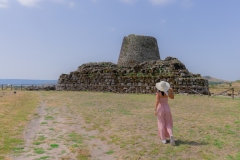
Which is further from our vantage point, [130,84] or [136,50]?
[136,50]

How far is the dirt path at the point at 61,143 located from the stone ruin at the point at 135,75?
14688 mm

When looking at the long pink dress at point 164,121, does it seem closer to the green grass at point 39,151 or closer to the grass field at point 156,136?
the grass field at point 156,136

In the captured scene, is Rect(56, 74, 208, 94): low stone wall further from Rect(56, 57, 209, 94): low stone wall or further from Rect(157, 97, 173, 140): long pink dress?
Rect(157, 97, 173, 140): long pink dress

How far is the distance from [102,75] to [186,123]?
18.2m

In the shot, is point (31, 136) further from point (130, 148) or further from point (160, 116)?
point (160, 116)

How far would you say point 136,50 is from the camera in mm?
28984

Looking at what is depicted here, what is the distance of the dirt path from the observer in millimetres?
5432

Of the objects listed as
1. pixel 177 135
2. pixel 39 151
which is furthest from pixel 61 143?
pixel 177 135

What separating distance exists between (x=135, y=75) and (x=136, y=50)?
500cm

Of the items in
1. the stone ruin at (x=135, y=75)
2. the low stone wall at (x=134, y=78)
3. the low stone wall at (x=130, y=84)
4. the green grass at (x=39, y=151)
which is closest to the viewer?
the green grass at (x=39, y=151)

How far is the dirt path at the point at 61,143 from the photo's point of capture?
543 cm

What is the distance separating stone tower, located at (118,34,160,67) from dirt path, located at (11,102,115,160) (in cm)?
2041

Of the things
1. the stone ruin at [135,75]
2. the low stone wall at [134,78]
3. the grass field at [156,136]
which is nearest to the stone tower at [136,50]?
the stone ruin at [135,75]

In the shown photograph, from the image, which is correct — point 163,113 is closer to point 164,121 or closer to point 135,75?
point 164,121
